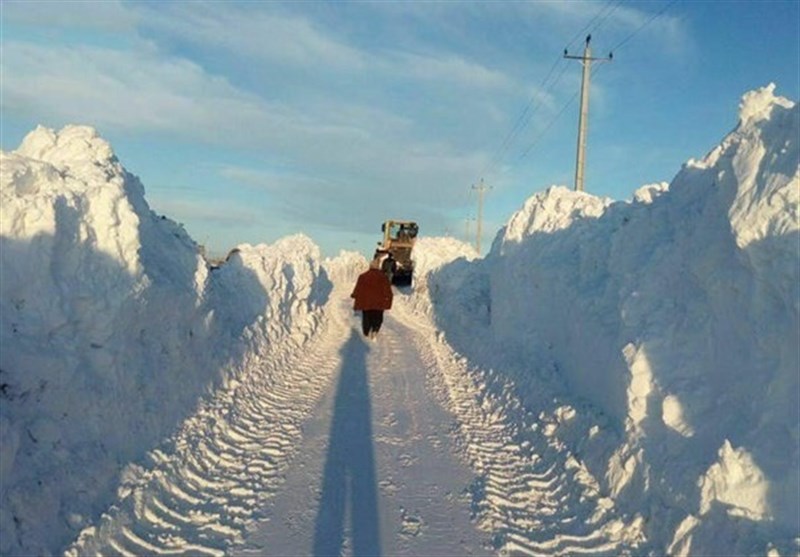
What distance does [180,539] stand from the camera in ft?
18.3

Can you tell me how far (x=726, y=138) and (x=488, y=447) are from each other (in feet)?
15.0

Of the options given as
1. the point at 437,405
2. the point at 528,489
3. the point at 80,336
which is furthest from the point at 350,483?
the point at 437,405

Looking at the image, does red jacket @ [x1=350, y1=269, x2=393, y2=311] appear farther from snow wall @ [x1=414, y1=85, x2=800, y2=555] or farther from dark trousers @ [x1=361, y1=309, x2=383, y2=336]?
snow wall @ [x1=414, y1=85, x2=800, y2=555]

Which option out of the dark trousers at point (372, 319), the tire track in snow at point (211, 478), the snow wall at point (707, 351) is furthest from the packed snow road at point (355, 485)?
the dark trousers at point (372, 319)

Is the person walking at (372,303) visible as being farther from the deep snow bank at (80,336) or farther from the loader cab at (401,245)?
the loader cab at (401,245)

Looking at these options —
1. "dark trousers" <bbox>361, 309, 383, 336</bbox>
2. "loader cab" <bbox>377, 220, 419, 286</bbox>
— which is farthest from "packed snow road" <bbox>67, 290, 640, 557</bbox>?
"loader cab" <bbox>377, 220, 419, 286</bbox>

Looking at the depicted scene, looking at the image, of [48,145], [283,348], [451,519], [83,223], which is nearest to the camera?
[451,519]

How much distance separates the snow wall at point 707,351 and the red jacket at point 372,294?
24.4 ft

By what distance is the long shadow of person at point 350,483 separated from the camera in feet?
18.6

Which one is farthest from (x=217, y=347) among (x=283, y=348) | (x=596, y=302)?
(x=596, y=302)

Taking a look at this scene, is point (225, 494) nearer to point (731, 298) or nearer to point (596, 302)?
point (731, 298)

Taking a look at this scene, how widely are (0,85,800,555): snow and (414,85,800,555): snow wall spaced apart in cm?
2

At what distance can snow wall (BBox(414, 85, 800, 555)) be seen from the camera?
5.09 meters

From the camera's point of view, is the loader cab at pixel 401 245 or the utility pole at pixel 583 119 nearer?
the utility pole at pixel 583 119
